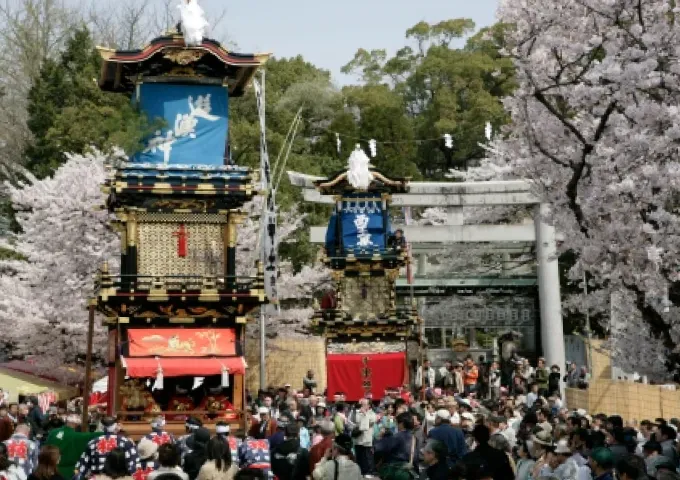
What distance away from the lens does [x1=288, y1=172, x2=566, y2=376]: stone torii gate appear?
44312 mm

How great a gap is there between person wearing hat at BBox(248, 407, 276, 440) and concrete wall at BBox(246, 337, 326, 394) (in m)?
27.7

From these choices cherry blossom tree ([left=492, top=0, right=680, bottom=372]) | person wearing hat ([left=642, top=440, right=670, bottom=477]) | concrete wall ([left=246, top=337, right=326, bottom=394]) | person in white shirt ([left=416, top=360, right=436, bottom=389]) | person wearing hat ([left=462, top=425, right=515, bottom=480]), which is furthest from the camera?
concrete wall ([left=246, top=337, right=326, bottom=394])

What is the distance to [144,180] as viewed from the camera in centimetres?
3133

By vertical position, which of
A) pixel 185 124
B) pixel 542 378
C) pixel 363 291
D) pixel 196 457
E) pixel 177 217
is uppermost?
pixel 185 124

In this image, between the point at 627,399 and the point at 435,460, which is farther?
the point at 627,399

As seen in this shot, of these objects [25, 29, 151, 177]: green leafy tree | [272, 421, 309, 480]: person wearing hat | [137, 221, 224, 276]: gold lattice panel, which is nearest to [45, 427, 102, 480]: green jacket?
[272, 421, 309, 480]: person wearing hat

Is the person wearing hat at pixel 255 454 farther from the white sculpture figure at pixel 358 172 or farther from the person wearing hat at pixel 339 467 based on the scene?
the white sculpture figure at pixel 358 172

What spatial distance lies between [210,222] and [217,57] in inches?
186

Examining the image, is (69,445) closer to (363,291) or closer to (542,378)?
(542,378)

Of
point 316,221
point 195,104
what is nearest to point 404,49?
point 316,221

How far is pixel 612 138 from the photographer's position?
706 inches

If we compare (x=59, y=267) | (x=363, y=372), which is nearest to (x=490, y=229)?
(x=363, y=372)

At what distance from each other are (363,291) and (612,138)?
24.4 meters

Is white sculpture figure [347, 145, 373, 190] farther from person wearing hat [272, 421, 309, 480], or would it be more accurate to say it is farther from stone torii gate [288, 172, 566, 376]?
person wearing hat [272, 421, 309, 480]
